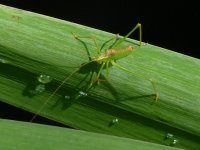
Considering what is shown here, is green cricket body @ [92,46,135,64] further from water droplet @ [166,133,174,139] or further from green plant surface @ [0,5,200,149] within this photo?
water droplet @ [166,133,174,139]

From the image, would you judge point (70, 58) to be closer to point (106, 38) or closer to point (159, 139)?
point (106, 38)

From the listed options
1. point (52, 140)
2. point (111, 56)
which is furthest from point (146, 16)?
point (52, 140)

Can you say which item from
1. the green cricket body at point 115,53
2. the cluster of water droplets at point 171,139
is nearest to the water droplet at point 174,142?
the cluster of water droplets at point 171,139

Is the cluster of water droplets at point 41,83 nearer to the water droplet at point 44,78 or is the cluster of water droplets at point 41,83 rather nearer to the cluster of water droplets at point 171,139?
the water droplet at point 44,78

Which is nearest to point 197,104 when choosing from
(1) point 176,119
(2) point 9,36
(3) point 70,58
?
(1) point 176,119

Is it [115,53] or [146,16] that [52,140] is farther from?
[146,16]

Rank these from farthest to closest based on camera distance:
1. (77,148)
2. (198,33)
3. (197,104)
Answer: (198,33), (197,104), (77,148)
